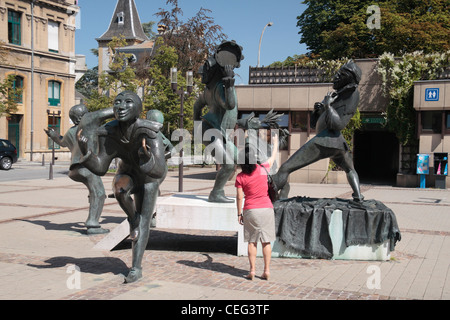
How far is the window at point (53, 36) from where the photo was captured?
138ft

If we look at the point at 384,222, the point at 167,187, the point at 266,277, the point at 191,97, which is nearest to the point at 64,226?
the point at 266,277

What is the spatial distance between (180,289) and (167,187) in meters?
13.1

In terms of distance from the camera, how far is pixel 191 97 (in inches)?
Answer: 1213

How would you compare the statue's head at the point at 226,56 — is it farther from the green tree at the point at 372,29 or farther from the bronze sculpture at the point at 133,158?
the green tree at the point at 372,29

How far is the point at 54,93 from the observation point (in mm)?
42250

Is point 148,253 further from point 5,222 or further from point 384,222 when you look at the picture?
point 5,222

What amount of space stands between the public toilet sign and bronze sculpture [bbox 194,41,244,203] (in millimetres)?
14111

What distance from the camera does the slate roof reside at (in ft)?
244

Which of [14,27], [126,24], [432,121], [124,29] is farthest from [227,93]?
[126,24]

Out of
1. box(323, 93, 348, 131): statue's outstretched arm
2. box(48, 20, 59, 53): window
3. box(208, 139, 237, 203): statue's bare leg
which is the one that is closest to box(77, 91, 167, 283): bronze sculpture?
box(208, 139, 237, 203): statue's bare leg

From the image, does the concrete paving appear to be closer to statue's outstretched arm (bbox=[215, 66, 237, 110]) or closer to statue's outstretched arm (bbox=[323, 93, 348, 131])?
statue's outstretched arm (bbox=[323, 93, 348, 131])

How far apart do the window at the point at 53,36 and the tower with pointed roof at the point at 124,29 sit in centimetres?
3003

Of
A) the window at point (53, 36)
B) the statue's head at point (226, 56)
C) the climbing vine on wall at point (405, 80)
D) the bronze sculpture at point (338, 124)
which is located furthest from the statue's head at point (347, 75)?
the window at point (53, 36)

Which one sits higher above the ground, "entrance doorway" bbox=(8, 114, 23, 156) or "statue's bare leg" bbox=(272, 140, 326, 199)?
"entrance doorway" bbox=(8, 114, 23, 156)
